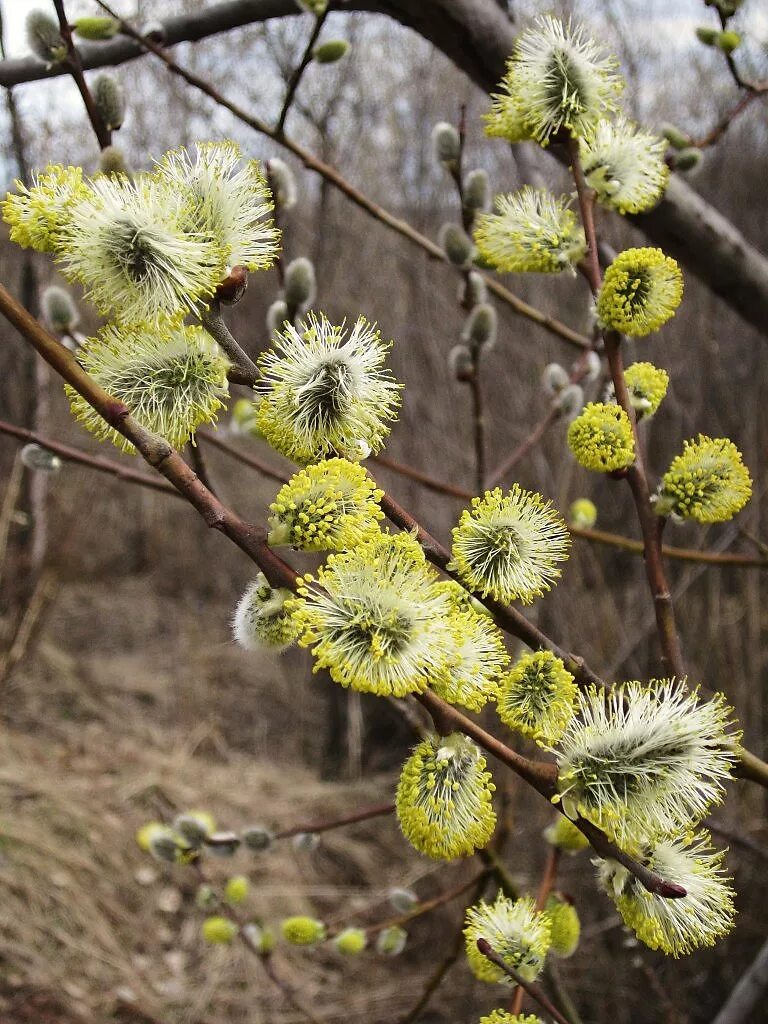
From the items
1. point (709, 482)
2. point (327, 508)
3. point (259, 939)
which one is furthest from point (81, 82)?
point (259, 939)

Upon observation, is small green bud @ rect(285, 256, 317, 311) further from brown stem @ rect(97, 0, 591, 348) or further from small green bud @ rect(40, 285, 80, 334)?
small green bud @ rect(40, 285, 80, 334)

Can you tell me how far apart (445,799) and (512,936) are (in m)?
0.20

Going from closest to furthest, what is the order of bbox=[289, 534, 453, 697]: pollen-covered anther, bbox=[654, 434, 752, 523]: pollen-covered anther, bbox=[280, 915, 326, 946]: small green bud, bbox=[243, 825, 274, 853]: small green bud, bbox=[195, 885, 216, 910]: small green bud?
bbox=[289, 534, 453, 697]: pollen-covered anther, bbox=[654, 434, 752, 523]: pollen-covered anther, bbox=[280, 915, 326, 946]: small green bud, bbox=[243, 825, 274, 853]: small green bud, bbox=[195, 885, 216, 910]: small green bud

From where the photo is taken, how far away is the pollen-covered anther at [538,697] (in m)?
0.64

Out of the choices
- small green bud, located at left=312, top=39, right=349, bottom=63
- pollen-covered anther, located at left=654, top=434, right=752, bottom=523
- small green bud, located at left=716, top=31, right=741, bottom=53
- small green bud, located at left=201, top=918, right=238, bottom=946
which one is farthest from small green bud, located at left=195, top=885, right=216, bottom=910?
small green bud, located at left=716, top=31, right=741, bottom=53

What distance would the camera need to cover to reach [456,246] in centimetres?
131

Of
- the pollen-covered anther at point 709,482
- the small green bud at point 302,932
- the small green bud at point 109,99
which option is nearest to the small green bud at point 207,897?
the small green bud at point 302,932

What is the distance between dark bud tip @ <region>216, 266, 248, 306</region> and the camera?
0.66m

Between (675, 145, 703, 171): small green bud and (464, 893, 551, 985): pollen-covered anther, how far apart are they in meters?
1.10

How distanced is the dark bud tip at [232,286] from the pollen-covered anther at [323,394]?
5 cm

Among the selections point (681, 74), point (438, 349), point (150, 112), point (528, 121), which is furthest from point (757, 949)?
point (681, 74)

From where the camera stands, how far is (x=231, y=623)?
752 mm

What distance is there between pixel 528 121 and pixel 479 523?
1.44ft

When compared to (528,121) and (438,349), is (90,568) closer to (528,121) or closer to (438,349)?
(438,349)
